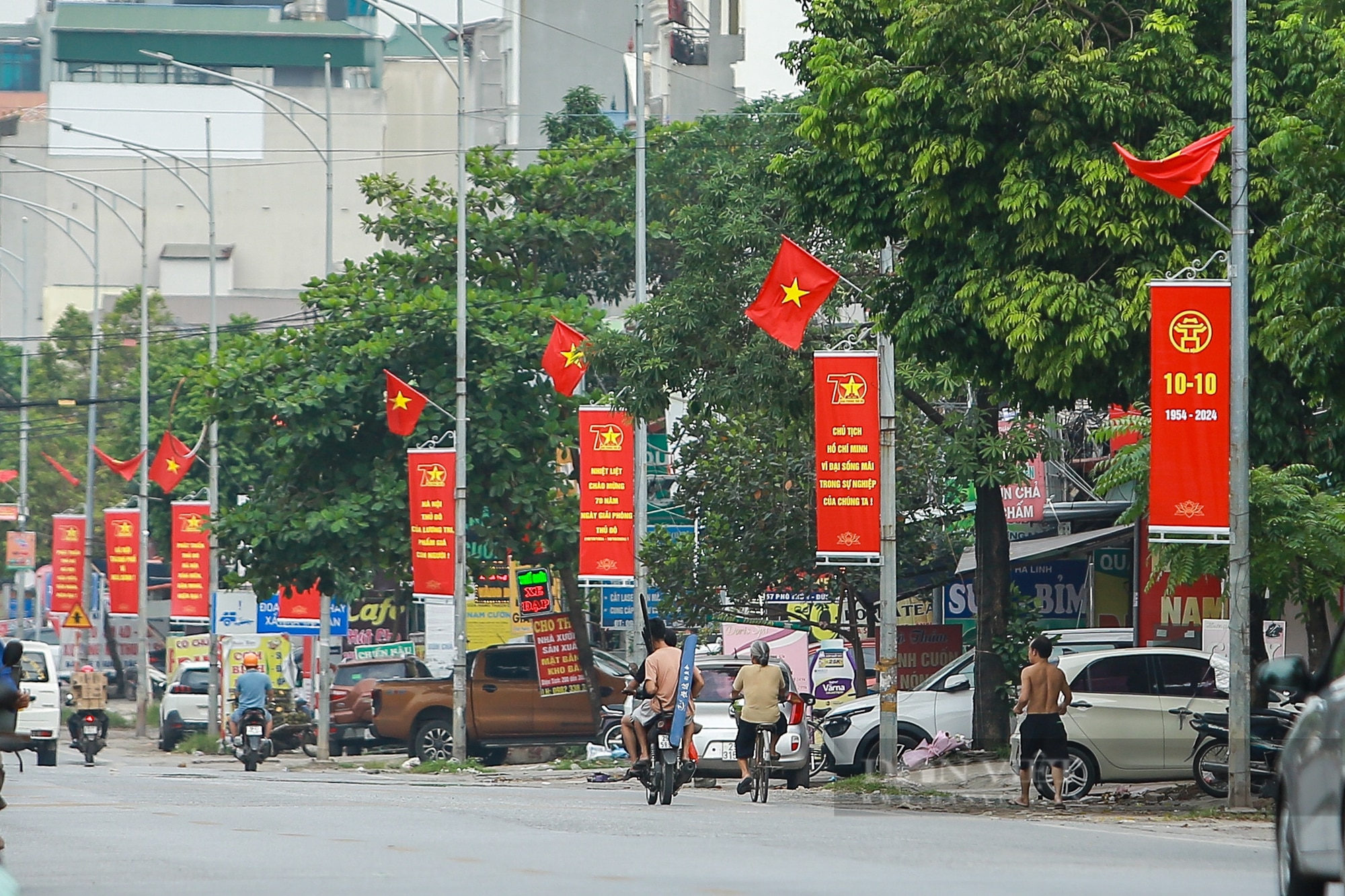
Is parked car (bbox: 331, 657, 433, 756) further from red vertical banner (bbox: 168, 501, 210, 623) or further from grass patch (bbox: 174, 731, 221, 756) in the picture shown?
red vertical banner (bbox: 168, 501, 210, 623)

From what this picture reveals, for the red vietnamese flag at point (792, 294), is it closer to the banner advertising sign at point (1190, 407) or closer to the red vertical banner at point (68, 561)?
the banner advertising sign at point (1190, 407)

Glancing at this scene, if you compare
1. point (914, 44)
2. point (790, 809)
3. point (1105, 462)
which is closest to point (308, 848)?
point (790, 809)

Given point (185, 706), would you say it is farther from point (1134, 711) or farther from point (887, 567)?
point (1134, 711)

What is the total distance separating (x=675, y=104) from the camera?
5959 cm

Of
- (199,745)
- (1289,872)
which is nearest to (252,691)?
(199,745)

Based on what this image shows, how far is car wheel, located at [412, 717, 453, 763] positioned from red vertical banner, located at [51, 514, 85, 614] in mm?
21982

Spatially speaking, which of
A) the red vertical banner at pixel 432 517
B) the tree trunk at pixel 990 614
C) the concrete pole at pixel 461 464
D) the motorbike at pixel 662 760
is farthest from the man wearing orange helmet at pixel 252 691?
the motorbike at pixel 662 760

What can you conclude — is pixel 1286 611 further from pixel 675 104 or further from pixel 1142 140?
pixel 675 104

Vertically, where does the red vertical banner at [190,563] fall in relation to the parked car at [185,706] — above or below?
above

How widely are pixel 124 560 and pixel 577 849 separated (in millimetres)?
36053

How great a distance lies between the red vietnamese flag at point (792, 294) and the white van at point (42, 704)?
43.0 feet

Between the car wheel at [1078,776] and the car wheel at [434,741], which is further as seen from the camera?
the car wheel at [434,741]

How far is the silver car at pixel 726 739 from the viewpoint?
22422mm

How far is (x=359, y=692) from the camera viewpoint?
33750 millimetres
